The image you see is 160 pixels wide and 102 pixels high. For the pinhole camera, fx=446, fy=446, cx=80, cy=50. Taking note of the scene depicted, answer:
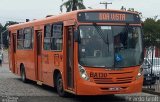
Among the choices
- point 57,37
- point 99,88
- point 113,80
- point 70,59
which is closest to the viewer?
point 99,88

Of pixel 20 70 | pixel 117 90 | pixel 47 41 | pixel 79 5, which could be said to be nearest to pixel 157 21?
pixel 79 5

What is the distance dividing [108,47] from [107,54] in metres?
0.23

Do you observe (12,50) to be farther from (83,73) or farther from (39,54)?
(83,73)

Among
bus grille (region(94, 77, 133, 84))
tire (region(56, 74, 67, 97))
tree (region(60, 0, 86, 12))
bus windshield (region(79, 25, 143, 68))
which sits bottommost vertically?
tire (region(56, 74, 67, 97))

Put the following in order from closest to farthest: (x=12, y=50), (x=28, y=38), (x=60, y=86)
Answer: (x=60, y=86) < (x=28, y=38) < (x=12, y=50)

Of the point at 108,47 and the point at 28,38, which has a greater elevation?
the point at 28,38

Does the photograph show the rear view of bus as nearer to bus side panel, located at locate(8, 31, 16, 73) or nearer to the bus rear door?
the bus rear door

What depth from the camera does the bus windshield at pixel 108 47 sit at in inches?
540

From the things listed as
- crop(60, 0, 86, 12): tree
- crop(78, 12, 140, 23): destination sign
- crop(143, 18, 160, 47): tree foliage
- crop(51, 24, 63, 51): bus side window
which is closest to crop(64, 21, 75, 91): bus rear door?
crop(51, 24, 63, 51): bus side window

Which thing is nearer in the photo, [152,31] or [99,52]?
[99,52]

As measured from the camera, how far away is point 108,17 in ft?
47.0

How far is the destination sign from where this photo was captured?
555 inches

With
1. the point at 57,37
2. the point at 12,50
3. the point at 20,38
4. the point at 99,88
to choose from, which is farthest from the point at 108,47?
the point at 12,50

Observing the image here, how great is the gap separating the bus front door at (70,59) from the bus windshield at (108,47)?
793 mm
